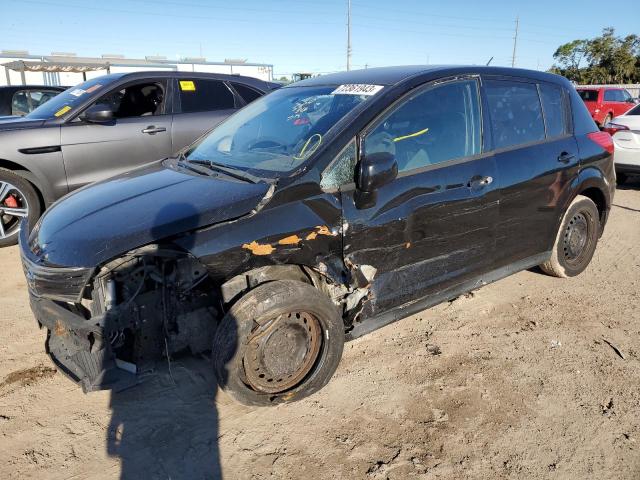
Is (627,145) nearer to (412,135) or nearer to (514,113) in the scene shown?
(514,113)

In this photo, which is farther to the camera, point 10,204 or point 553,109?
point 10,204

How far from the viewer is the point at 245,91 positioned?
6.47 m

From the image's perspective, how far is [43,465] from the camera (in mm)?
2312

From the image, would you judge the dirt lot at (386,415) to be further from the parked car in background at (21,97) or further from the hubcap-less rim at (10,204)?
the parked car in background at (21,97)

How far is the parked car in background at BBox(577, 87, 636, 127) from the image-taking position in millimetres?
18859

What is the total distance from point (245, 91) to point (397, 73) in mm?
3588

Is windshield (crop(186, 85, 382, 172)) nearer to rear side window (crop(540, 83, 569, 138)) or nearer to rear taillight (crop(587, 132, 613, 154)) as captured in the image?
rear side window (crop(540, 83, 569, 138))

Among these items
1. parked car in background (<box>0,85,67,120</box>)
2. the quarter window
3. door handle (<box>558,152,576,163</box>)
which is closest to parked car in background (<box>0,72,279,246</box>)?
the quarter window

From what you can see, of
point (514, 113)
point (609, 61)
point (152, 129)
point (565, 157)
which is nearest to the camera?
point (514, 113)

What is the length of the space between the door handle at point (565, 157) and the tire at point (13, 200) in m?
4.92

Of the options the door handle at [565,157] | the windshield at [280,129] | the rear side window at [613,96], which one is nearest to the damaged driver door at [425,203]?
the windshield at [280,129]

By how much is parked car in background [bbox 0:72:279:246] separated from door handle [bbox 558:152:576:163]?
13.1 feet

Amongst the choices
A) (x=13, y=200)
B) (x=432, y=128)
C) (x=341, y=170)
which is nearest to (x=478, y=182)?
(x=432, y=128)

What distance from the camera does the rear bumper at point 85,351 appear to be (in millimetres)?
2375
